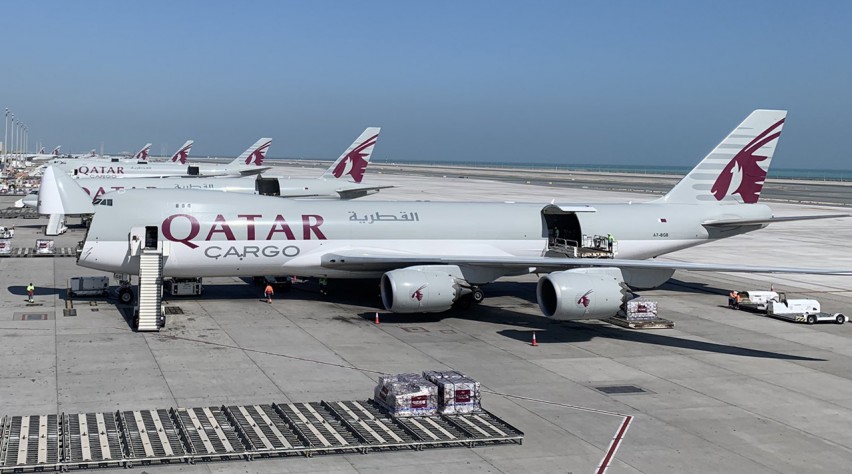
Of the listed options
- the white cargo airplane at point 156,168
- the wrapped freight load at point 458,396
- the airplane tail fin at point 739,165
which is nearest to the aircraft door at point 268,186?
the white cargo airplane at point 156,168

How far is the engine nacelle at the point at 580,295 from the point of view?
27.8 meters

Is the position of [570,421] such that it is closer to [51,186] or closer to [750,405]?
[750,405]

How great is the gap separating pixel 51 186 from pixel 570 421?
26766mm

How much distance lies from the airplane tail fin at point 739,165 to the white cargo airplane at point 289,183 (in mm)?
32290

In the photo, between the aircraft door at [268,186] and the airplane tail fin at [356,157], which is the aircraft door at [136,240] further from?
the airplane tail fin at [356,157]

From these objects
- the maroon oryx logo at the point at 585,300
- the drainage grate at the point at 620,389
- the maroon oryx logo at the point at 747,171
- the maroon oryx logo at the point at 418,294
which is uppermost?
the maroon oryx logo at the point at 747,171

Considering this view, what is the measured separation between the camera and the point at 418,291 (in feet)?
97.1

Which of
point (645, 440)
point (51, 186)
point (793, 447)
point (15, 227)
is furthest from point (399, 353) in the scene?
point (15, 227)

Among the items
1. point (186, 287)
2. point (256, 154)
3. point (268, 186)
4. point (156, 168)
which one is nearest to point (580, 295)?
point (186, 287)

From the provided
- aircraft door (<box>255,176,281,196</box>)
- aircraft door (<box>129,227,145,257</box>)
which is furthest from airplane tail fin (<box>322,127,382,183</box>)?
aircraft door (<box>129,227,145,257</box>)

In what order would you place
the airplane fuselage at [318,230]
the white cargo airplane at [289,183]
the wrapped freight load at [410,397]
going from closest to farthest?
the wrapped freight load at [410,397], the airplane fuselage at [318,230], the white cargo airplane at [289,183]

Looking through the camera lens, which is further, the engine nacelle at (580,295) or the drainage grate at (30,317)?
the drainage grate at (30,317)

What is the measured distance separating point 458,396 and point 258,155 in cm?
8818

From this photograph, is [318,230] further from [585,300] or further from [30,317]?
[585,300]
